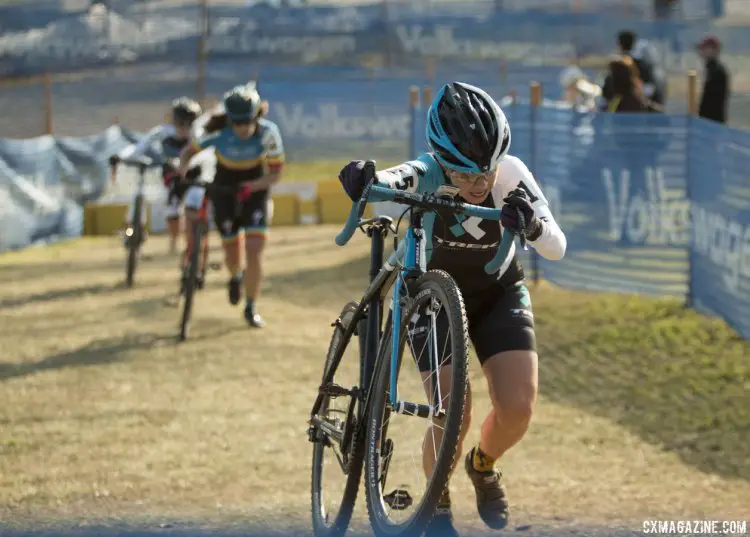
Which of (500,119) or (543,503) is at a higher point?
(500,119)

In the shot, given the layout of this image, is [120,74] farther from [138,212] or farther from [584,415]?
[584,415]

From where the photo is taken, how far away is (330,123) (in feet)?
73.5

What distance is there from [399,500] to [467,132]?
4.33 ft

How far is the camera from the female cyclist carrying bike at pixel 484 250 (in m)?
5.24

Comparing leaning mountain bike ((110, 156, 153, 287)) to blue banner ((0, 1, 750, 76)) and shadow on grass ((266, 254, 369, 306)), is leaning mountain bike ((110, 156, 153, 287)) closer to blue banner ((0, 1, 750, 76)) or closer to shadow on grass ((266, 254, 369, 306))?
shadow on grass ((266, 254, 369, 306))

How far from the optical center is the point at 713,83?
15.9m

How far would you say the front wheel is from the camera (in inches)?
187

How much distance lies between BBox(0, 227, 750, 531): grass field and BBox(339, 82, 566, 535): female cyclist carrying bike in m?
1.18

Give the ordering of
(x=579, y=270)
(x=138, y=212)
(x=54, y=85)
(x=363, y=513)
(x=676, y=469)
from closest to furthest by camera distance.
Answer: (x=363, y=513) → (x=676, y=469) → (x=579, y=270) → (x=138, y=212) → (x=54, y=85)

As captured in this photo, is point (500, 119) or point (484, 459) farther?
point (484, 459)

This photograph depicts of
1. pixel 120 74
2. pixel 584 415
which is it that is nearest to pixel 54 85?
pixel 120 74

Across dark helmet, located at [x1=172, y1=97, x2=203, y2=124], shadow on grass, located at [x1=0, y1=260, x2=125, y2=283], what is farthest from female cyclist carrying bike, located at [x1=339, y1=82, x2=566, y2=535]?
shadow on grass, located at [x1=0, y1=260, x2=125, y2=283]

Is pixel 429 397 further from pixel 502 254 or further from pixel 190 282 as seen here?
pixel 190 282

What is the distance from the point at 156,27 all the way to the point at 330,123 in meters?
4.72
